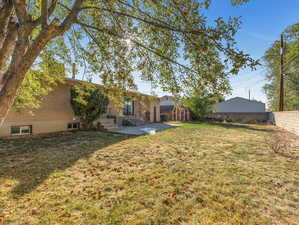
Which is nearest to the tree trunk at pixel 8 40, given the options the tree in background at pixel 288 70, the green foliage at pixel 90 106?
the green foliage at pixel 90 106

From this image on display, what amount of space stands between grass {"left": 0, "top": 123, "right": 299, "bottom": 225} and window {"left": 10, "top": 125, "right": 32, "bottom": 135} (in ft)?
12.5

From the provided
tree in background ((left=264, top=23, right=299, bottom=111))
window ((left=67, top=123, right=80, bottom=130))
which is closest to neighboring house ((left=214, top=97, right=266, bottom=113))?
tree in background ((left=264, top=23, right=299, bottom=111))

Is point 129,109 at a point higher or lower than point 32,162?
higher

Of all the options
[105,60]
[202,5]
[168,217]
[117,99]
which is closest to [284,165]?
[168,217]

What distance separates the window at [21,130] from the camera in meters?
7.66

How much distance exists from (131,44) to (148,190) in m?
3.55

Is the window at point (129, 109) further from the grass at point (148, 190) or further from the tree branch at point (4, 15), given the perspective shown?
the tree branch at point (4, 15)

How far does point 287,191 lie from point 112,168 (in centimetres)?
382

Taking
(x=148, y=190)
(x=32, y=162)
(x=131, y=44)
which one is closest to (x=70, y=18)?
(x=131, y=44)

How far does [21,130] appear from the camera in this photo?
7.93m

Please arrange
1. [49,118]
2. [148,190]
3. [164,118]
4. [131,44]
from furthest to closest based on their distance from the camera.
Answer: [164,118] < [49,118] < [131,44] < [148,190]

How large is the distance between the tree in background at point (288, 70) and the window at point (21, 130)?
1868cm

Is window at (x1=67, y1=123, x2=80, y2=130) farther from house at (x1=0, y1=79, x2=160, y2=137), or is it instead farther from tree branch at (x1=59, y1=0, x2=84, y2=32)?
tree branch at (x1=59, y1=0, x2=84, y2=32)

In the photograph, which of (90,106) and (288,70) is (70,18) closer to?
(90,106)
